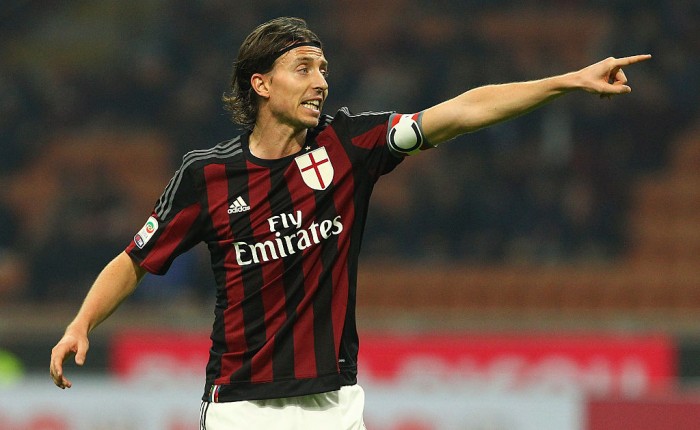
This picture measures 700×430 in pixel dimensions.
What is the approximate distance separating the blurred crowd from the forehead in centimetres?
723

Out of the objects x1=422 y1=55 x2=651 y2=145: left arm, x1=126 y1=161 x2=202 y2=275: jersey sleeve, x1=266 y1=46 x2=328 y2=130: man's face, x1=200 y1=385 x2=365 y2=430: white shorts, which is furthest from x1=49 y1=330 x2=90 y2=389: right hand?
x1=422 y1=55 x2=651 y2=145: left arm

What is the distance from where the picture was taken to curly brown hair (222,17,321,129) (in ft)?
12.3

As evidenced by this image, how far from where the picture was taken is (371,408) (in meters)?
6.59

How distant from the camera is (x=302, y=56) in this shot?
12.2 ft

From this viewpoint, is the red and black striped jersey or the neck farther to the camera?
the neck

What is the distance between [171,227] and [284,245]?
363mm

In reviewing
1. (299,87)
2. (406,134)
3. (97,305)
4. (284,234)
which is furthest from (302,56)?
(97,305)

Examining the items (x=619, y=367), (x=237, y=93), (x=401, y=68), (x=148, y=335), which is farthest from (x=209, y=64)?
(x=237, y=93)

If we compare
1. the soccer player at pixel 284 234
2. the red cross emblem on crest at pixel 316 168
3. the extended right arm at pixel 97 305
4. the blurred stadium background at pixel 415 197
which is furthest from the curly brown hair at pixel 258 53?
the blurred stadium background at pixel 415 197

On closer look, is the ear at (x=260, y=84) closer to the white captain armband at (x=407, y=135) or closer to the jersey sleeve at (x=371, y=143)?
the jersey sleeve at (x=371, y=143)

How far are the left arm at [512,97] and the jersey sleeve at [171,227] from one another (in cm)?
71

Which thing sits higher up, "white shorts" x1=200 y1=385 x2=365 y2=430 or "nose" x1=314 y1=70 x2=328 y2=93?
"nose" x1=314 y1=70 x2=328 y2=93

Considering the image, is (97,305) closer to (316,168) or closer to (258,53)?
(316,168)

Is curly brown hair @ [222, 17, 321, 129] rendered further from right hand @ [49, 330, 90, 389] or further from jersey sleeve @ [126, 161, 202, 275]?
right hand @ [49, 330, 90, 389]
